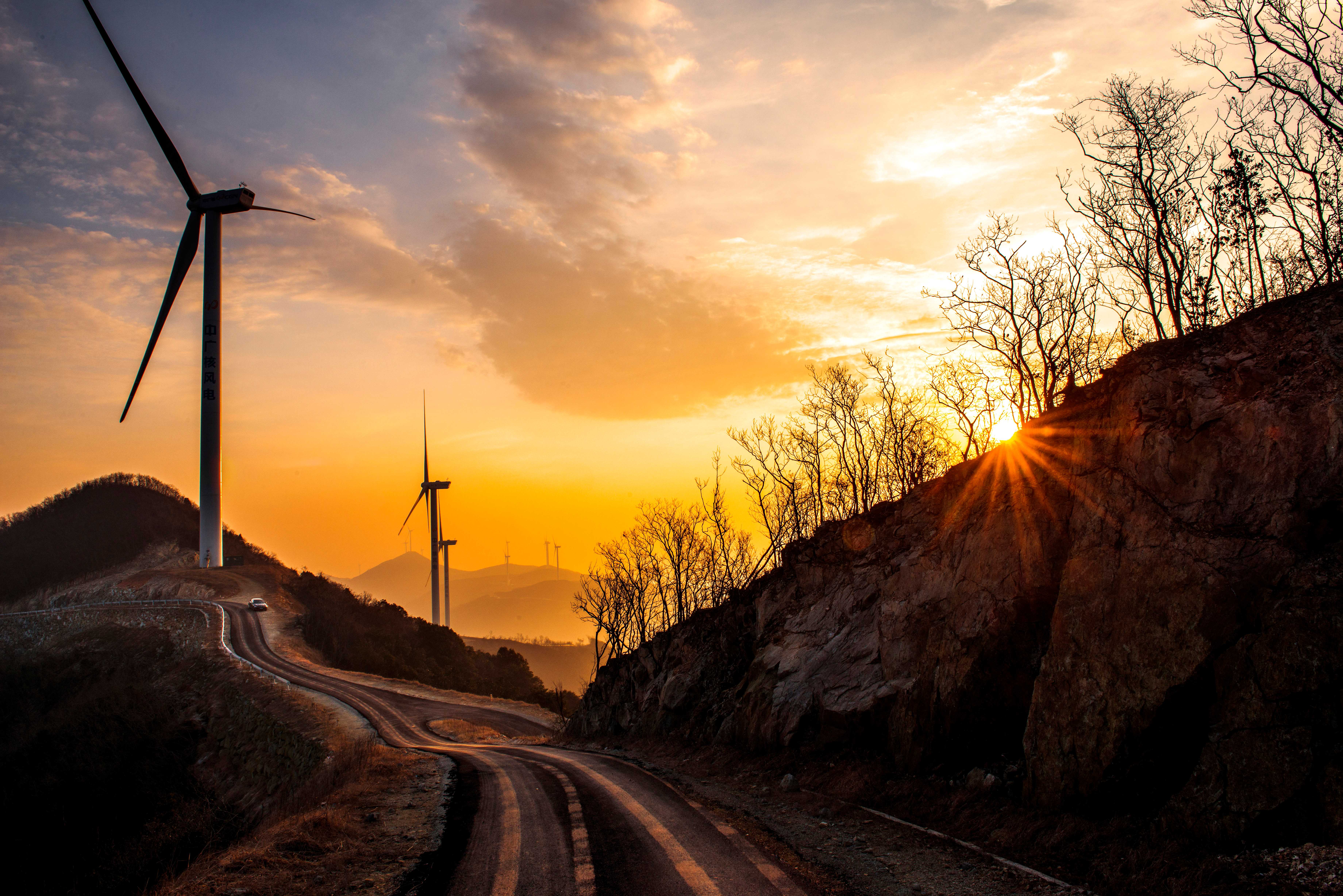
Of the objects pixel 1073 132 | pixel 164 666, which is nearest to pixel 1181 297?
pixel 1073 132

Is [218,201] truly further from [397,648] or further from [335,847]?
[335,847]

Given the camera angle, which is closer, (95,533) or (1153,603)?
(1153,603)

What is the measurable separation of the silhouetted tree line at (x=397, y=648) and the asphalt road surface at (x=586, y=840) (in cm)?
5001

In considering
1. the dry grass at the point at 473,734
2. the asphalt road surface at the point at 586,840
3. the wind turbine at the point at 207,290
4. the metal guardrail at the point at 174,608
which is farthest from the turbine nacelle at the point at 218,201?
the asphalt road surface at the point at 586,840

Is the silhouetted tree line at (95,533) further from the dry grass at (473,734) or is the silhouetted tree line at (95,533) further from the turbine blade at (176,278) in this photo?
the dry grass at (473,734)

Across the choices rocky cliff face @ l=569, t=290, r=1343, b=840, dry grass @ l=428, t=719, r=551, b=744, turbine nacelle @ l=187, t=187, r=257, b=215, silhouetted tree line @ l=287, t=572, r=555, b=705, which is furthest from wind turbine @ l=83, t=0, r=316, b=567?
rocky cliff face @ l=569, t=290, r=1343, b=840

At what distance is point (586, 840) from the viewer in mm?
11711

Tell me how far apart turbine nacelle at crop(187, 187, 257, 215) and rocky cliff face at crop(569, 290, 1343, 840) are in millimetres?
69386

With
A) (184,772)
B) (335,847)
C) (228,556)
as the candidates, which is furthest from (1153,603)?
(228,556)

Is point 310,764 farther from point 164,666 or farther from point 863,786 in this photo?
point 164,666

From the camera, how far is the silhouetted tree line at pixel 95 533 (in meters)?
99.5

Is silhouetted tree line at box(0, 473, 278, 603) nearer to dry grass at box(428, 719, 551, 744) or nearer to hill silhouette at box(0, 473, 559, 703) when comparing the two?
hill silhouette at box(0, 473, 559, 703)

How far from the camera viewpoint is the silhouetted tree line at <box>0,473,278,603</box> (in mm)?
99500

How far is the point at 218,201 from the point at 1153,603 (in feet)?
250
